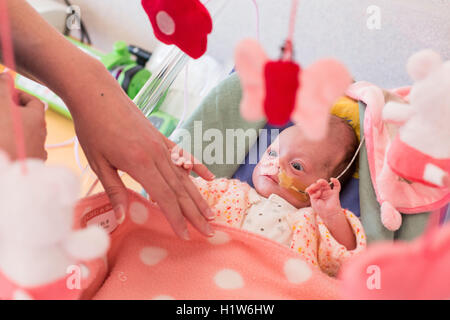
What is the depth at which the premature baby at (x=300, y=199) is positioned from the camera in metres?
0.81

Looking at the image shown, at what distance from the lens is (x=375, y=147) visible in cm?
89

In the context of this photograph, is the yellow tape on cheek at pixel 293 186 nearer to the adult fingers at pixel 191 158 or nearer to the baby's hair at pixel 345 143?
the baby's hair at pixel 345 143

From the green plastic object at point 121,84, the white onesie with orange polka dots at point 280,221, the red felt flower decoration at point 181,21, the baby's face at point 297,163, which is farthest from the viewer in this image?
the green plastic object at point 121,84

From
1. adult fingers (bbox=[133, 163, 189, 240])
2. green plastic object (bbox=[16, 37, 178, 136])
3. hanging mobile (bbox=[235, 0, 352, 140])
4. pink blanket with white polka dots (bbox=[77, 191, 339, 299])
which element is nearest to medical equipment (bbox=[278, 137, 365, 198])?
pink blanket with white polka dots (bbox=[77, 191, 339, 299])

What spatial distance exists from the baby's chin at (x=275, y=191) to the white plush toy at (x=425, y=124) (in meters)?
0.50

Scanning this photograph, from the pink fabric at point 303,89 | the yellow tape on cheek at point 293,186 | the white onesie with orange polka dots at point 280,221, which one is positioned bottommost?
the white onesie with orange polka dots at point 280,221

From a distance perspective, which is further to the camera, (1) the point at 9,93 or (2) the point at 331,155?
(2) the point at 331,155

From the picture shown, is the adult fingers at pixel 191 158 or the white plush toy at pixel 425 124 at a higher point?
the white plush toy at pixel 425 124

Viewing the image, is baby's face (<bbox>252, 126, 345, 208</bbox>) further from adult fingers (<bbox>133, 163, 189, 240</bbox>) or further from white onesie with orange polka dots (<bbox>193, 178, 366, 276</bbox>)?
adult fingers (<bbox>133, 163, 189, 240</bbox>)

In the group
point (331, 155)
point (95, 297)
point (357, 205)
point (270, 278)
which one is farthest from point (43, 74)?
point (357, 205)

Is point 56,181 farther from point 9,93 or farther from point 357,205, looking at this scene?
point 357,205

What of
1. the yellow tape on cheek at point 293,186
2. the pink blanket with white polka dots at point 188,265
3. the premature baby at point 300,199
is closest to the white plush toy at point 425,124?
the pink blanket with white polka dots at point 188,265

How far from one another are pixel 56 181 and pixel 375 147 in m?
0.74

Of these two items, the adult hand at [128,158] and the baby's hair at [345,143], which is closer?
the adult hand at [128,158]
